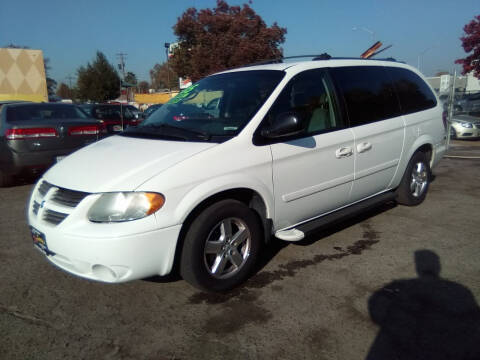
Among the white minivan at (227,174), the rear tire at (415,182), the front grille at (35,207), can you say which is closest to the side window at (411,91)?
the white minivan at (227,174)

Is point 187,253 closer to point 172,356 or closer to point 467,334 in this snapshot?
point 172,356

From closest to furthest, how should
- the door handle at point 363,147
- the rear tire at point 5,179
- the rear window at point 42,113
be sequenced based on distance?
the door handle at point 363,147, the rear window at point 42,113, the rear tire at point 5,179

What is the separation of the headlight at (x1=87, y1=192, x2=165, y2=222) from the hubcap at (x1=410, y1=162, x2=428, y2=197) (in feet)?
12.1

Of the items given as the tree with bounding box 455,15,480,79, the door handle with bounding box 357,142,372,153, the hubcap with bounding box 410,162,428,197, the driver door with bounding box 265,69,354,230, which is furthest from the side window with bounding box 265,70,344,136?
the tree with bounding box 455,15,480,79

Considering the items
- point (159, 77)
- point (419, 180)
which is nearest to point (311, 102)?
point (419, 180)

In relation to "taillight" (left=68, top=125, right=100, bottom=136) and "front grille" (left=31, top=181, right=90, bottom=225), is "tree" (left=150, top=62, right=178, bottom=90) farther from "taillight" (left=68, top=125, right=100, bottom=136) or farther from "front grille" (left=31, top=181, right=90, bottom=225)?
"front grille" (left=31, top=181, right=90, bottom=225)

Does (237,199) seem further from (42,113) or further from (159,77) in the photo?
(159,77)

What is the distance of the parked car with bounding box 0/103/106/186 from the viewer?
244 inches

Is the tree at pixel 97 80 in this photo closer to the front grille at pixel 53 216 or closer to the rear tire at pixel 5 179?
the rear tire at pixel 5 179

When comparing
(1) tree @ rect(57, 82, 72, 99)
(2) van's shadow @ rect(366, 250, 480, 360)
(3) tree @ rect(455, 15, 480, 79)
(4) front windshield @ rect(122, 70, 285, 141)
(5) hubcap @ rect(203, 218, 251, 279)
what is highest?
(1) tree @ rect(57, 82, 72, 99)

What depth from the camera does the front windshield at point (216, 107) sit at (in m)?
3.21

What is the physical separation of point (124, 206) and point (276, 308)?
4.29 ft

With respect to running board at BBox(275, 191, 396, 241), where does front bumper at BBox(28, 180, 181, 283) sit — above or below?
above

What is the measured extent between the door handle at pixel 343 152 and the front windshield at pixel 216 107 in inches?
35.1
